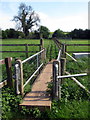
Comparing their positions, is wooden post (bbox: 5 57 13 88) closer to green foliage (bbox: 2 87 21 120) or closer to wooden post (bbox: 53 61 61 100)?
green foliage (bbox: 2 87 21 120)

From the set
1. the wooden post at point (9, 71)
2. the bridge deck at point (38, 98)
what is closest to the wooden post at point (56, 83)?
the bridge deck at point (38, 98)

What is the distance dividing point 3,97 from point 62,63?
1.64 meters

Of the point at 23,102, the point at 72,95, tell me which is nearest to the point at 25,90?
the point at 23,102

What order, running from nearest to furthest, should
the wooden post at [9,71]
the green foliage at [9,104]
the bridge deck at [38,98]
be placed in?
1. the green foliage at [9,104]
2. the bridge deck at [38,98]
3. the wooden post at [9,71]

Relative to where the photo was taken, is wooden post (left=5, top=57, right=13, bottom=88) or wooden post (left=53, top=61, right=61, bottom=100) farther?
wooden post (left=5, top=57, right=13, bottom=88)

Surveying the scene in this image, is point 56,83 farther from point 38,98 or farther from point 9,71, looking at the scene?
point 9,71

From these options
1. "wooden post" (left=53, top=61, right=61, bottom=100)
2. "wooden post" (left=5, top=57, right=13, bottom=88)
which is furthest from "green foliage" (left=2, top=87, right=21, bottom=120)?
"wooden post" (left=53, top=61, right=61, bottom=100)

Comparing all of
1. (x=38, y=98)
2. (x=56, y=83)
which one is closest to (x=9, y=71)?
(x=38, y=98)

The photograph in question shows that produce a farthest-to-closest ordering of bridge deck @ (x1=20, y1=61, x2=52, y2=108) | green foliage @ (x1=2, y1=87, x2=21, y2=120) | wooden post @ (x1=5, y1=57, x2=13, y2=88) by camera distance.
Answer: wooden post @ (x1=5, y1=57, x2=13, y2=88) < bridge deck @ (x1=20, y1=61, x2=52, y2=108) < green foliage @ (x1=2, y1=87, x2=21, y2=120)

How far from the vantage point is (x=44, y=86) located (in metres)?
3.88

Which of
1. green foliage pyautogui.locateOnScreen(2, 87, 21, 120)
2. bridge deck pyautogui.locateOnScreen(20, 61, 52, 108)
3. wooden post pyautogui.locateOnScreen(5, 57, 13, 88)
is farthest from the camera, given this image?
wooden post pyautogui.locateOnScreen(5, 57, 13, 88)

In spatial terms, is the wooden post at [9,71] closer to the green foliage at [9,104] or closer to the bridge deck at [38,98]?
the green foliage at [9,104]

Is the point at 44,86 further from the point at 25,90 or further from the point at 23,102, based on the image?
the point at 23,102

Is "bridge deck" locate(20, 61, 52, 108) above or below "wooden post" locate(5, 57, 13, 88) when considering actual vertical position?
below
